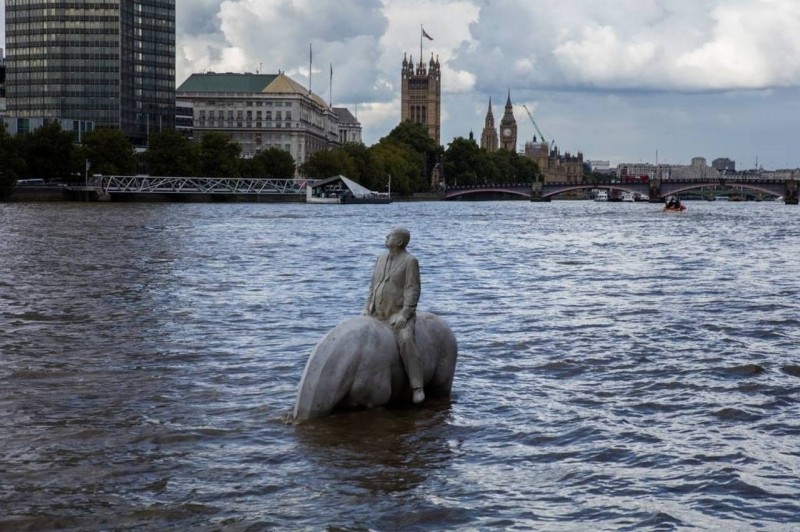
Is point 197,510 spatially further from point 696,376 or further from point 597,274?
point 597,274

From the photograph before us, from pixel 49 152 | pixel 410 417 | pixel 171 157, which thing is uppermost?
pixel 49 152

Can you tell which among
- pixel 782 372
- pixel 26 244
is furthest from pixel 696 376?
pixel 26 244

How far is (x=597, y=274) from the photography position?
42.7 meters

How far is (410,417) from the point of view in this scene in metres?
15.7

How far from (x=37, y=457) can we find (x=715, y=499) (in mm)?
7068

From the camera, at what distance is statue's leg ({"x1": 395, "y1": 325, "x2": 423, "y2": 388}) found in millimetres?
15602

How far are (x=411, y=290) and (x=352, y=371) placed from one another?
133cm

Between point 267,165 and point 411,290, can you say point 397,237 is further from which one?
point 267,165

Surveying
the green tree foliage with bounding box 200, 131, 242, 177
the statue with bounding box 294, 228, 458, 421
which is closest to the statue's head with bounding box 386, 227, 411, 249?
the statue with bounding box 294, 228, 458, 421

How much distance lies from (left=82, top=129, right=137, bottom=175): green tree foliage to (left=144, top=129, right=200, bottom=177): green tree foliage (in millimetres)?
3868

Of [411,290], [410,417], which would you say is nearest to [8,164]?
[411,290]

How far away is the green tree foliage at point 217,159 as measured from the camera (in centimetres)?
17725

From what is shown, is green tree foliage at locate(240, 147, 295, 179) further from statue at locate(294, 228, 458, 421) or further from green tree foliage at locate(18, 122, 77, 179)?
statue at locate(294, 228, 458, 421)

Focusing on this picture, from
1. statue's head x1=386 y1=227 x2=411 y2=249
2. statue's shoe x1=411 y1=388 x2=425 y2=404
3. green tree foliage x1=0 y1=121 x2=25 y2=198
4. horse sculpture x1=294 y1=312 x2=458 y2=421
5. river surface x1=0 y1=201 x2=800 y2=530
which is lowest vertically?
river surface x1=0 y1=201 x2=800 y2=530
